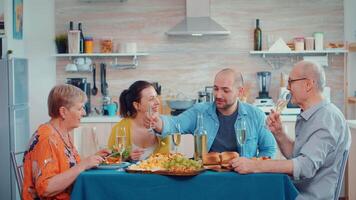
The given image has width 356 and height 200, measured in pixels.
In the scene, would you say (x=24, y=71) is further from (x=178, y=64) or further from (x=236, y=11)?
(x=236, y=11)

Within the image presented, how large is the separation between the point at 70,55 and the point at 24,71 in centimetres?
59

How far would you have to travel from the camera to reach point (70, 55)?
6.52 meters

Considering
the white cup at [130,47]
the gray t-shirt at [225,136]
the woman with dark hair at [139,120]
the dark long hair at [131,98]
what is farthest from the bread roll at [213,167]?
the white cup at [130,47]

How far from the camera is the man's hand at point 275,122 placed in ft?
9.98

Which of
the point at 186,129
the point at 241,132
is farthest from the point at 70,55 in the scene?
the point at 241,132

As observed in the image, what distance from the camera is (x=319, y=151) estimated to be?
277cm

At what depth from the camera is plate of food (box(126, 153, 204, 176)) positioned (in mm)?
2768

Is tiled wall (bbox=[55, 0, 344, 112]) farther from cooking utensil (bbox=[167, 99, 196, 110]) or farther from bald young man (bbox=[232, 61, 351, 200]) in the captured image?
bald young man (bbox=[232, 61, 351, 200])

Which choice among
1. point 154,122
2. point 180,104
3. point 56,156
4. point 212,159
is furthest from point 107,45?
point 212,159

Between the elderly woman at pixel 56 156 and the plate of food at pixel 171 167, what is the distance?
0.74 feet

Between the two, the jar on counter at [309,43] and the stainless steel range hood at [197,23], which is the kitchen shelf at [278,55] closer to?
the jar on counter at [309,43]

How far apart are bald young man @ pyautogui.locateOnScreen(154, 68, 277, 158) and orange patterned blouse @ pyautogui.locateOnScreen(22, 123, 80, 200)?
2.75 feet

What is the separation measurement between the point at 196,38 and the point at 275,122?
3725 millimetres

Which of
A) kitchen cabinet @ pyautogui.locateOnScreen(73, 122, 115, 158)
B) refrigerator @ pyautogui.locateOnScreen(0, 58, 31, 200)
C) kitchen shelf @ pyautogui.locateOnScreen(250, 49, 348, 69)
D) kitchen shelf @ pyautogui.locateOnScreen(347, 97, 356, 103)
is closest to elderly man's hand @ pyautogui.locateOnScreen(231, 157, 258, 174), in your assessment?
kitchen cabinet @ pyautogui.locateOnScreen(73, 122, 115, 158)
